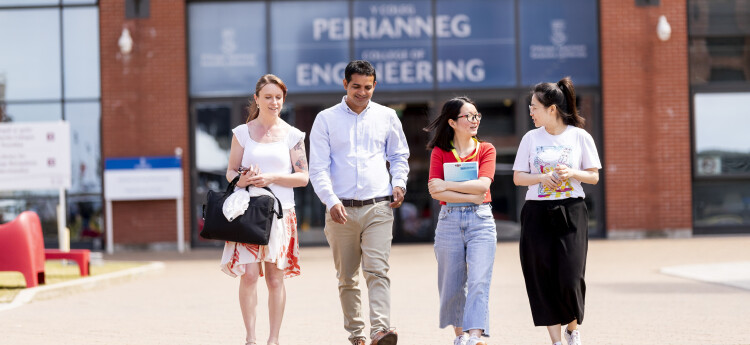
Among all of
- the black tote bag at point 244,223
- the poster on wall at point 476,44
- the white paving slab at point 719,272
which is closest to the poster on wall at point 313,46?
the poster on wall at point 476,44

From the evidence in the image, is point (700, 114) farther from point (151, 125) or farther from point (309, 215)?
point (151, 125)

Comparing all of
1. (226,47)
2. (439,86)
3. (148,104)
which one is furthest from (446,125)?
(148,104)

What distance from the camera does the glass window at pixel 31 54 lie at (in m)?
19.7

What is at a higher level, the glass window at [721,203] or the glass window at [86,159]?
the glass window at [86,159]

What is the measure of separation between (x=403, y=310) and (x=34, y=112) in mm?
12151

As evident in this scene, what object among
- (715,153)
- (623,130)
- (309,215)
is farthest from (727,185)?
(309,215)

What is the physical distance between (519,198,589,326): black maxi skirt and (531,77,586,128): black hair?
493 millimetres

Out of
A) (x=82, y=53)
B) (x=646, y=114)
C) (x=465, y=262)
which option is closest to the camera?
(x=465, y=262)

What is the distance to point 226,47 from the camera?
19.5m

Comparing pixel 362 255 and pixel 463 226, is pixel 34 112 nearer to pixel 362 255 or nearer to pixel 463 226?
pixel 362 255

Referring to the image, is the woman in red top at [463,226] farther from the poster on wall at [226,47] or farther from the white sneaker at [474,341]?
the poster on wall at [226,47]

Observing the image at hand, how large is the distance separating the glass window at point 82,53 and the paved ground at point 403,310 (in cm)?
591

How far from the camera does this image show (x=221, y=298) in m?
11.0

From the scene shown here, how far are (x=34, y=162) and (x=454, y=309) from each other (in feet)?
33.4
